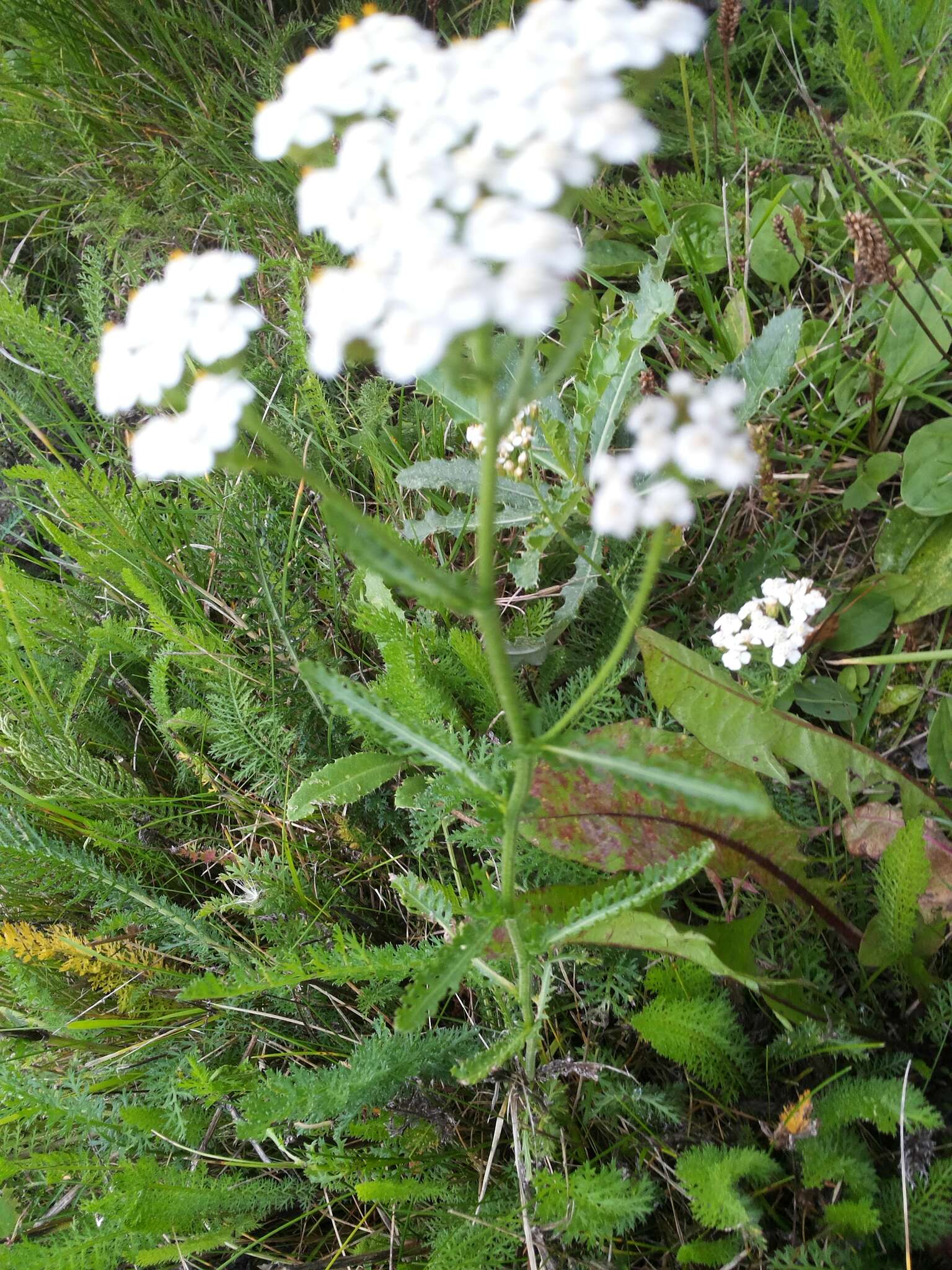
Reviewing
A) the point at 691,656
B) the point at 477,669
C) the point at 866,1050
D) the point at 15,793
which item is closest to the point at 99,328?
the point at 15,793

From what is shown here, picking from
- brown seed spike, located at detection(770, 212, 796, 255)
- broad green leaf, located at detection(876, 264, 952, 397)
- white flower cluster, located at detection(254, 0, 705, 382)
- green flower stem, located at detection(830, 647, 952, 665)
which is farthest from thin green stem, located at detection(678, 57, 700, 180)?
white flower cluster, located at detection(254, 0, 705, 382)

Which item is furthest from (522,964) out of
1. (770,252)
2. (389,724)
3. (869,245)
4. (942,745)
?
(770,252)

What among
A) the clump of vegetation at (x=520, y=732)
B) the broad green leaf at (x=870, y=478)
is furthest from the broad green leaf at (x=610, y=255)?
the broad green leaf at (x=870, y=478)

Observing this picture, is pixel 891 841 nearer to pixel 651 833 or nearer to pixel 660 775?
pixel 651 833

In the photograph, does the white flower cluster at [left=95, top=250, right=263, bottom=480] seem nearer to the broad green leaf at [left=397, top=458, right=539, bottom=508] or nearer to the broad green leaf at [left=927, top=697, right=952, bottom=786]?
the broad green leaf at [left=397, top=458, right=539, bottom=508]

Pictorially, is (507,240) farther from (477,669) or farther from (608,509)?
(477,669)

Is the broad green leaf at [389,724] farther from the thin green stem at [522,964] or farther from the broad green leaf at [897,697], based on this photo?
the broad green leaf at [897,697]

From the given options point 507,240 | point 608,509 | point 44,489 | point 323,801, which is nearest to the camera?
point 507,240
